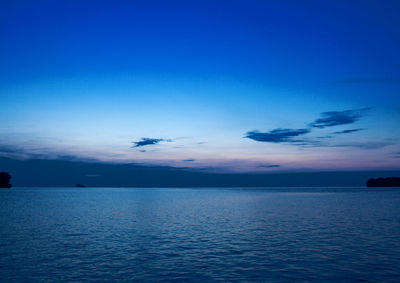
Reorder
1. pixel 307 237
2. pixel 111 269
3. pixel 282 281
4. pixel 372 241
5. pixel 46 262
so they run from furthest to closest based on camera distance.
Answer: pixel 307 237 < pixel 372 241 < pixel 46 262 < pixel 111 269 < pixel 282 281

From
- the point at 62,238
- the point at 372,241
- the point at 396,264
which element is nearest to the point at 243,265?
the point at 396,264

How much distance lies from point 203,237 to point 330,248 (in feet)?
45.4

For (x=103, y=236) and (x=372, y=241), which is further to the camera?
(x=103, y=236)

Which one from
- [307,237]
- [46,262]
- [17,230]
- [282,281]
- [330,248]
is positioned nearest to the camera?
[282,281]

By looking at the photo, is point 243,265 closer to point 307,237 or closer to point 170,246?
point 170,246

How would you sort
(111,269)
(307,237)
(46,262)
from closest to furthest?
(111,269) → (46,262) → (307,237)

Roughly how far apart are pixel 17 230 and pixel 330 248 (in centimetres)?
3977

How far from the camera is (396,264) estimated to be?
23594 millimetres

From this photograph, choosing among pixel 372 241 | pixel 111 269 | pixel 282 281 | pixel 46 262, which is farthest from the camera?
pixel 372 241

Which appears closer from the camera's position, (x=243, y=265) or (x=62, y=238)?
(x=243, y=265)

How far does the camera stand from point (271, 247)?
30.0 m

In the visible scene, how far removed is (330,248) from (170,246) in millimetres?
15817

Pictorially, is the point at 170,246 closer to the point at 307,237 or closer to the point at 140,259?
the point at 140,259

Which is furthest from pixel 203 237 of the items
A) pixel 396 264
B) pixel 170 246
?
pixel 396 264
